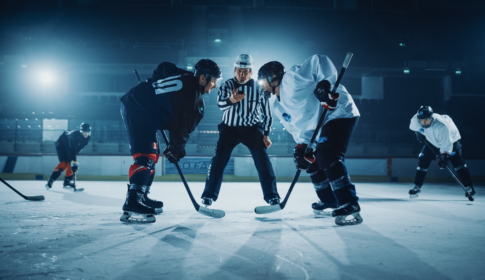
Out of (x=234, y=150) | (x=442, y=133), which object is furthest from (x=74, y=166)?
(x=234, y=150)

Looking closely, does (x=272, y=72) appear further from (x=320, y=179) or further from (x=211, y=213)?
(x=211, y=213)

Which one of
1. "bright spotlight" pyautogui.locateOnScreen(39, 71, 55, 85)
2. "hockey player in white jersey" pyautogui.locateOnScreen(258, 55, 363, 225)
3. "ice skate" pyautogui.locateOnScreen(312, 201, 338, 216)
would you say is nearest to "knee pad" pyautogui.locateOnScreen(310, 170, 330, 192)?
"hockey player in white jersey" pyautogui.locateOnScreen(258, 55, 363, 225)

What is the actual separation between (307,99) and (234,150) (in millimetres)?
10702

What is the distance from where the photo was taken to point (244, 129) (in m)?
2.78

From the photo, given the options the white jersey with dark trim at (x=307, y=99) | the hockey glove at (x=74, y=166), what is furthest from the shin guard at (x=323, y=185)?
the hockey glove at (x=74, y=166)

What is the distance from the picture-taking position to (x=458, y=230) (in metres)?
1.96

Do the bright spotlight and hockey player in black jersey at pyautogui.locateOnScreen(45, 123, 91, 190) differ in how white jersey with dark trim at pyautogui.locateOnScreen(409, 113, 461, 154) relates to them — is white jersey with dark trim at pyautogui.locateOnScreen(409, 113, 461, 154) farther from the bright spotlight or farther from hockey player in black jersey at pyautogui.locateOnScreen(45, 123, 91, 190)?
the bright spotlight

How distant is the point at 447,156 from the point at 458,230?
2.98 m

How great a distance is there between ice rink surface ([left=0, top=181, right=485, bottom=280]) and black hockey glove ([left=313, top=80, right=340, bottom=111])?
2.78 feet

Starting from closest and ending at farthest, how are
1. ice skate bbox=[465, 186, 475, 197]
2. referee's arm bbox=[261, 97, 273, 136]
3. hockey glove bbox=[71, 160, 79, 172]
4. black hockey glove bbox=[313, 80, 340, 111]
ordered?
black hockey glove bbox=[313, 80, 340, 111] → referee's arm bbox=[261, 97, 273, 136] → ice skate bbox=[465, 186, 475, 197] → hockey glove bbox=[71, 160, 79, 172]

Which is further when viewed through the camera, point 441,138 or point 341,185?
point 441,138

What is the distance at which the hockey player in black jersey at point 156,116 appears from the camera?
2215 millimetres

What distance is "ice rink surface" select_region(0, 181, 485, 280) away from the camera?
118cm

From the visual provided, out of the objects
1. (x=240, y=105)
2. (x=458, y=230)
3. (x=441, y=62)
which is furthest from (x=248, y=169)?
(x=441, y=62)
